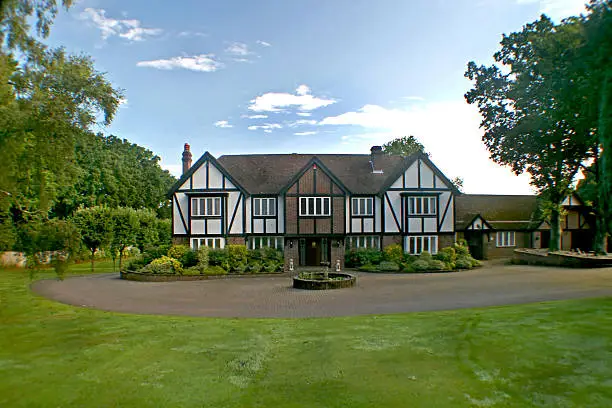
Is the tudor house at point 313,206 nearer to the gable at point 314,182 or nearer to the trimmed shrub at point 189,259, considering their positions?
the gable at point 314,182

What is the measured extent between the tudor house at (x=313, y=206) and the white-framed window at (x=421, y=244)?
8 centimetres

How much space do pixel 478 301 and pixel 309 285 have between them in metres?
7.73

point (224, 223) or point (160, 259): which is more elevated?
point (224, 223)

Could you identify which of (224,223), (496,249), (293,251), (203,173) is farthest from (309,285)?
(496,249)

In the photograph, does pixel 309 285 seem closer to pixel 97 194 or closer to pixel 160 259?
pixel 160 259

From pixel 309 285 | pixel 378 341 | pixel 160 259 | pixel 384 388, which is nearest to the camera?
pixel 384 388

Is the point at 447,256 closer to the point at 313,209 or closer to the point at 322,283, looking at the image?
the point at 313,209

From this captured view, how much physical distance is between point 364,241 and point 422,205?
5422 mm

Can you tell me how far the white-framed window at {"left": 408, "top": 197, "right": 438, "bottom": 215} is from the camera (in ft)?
99.8

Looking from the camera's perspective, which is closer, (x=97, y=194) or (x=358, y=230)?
(x=358, y=230)

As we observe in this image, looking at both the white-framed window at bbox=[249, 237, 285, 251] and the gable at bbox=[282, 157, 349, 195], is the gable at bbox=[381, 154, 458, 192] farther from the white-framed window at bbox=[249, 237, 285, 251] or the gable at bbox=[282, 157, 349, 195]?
the white-framed window at bbox=[249, 237, 285, 251]

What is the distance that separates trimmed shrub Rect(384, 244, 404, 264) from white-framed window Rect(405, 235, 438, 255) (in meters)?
1.39

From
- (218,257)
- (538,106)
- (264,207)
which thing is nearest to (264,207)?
(264,207)

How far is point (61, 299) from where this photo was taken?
54.6ft
